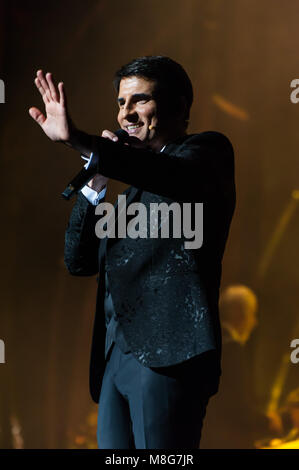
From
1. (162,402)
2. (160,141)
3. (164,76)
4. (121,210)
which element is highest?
(164,76)

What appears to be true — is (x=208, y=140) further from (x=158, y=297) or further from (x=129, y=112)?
(x=158, y=297)

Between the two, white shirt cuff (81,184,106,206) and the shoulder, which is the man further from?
→ white shirt cuff (81,184,106,206)

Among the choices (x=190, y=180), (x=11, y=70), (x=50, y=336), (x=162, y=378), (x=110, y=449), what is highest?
(x=11, y=70)

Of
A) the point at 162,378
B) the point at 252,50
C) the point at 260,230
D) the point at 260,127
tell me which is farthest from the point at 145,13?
the point at 162,378

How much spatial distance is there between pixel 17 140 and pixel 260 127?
115 cm

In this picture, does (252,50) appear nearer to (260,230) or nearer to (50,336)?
(260,230)

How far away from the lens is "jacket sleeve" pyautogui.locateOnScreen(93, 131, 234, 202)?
36.1 inches

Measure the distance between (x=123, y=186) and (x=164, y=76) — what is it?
166 centimetres

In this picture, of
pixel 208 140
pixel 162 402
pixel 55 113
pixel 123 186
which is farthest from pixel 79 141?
pixel 123 186

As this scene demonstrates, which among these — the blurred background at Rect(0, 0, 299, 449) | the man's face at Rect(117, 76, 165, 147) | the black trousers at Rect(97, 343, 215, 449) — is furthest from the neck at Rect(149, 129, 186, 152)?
the blurred background at Rect(0, 0, 299, 449)

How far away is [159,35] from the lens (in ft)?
9.34

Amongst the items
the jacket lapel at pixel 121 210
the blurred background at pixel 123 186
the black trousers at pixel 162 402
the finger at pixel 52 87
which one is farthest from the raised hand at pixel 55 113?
the blurred background at pixel 123 186

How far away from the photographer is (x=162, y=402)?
98cm

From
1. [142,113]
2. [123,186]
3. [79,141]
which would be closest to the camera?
[79,141]
